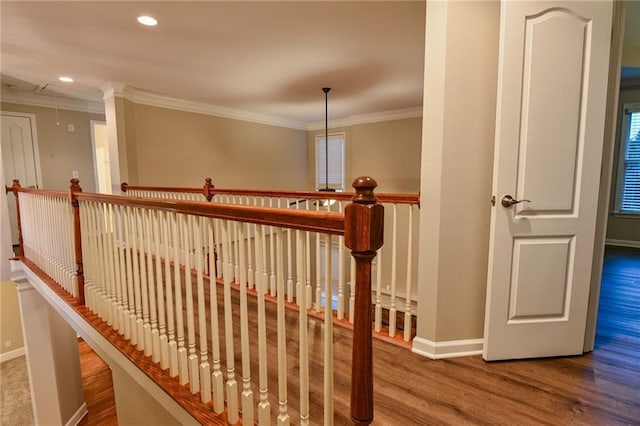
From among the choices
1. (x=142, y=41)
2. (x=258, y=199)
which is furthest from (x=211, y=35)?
(x=258, y=199)

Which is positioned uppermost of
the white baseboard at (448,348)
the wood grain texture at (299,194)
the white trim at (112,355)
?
the wood grain texture at (299,194)

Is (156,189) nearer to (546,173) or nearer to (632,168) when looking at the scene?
(546,173)

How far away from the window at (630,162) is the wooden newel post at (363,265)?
20.8 ft

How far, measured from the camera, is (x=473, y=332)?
191 cm

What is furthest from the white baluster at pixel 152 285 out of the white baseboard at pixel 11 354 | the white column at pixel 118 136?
the white baseboard at pixel 11 354

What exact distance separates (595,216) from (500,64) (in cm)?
107

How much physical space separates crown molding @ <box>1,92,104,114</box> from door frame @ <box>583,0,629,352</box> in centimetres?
684

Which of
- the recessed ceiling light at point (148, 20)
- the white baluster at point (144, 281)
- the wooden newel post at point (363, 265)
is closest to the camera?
the wooden newel post at point (363, 265)

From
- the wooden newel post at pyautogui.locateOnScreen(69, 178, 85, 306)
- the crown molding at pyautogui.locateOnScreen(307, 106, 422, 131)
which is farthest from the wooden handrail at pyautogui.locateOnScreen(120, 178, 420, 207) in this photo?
the crown molding at pyautogui.locateOnScreen(307, 106, 422, 131)

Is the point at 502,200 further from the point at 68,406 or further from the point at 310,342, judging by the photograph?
the point at 68,406

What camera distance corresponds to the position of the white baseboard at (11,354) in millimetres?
5090

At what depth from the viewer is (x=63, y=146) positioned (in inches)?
206

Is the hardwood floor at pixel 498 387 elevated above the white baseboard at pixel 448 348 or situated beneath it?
situated beneath

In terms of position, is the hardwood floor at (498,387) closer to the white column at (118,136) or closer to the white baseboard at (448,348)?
the white baseboard at (448,348)
